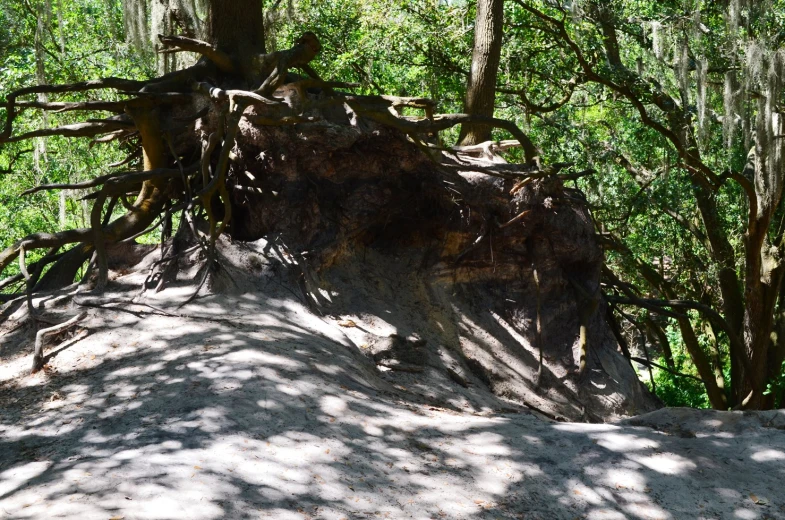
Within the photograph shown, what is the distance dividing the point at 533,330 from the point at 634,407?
1.61 meters

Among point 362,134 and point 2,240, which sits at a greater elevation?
point 362,134

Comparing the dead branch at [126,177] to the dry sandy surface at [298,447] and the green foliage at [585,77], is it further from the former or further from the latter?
the green foliage at [585,77]

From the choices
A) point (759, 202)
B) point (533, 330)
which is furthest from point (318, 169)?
point (759, 202)

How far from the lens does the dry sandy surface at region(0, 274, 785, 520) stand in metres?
4.67

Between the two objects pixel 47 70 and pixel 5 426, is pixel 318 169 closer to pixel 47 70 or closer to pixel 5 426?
pixel 5 426

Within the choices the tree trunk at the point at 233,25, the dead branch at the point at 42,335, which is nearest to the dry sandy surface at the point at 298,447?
the dead branch at the point at 42,335

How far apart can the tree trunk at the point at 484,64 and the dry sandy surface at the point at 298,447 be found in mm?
4565

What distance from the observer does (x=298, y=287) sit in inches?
346

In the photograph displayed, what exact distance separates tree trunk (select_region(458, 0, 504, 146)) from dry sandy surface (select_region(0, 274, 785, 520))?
4.56m

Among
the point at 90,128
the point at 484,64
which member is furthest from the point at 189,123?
the point at 484,64

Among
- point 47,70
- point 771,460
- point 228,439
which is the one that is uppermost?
point 47,70

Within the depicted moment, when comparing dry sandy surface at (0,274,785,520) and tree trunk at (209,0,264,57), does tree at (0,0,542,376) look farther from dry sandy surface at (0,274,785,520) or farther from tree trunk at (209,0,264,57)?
dry sandy surface at (0,274,785,520)

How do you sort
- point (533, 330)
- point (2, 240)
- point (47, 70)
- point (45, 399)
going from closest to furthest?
1. point (45, 399)
2. point (533, 330)
3. point (47, 70)
4. point (2, 240)

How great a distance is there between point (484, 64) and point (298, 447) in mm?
6704
